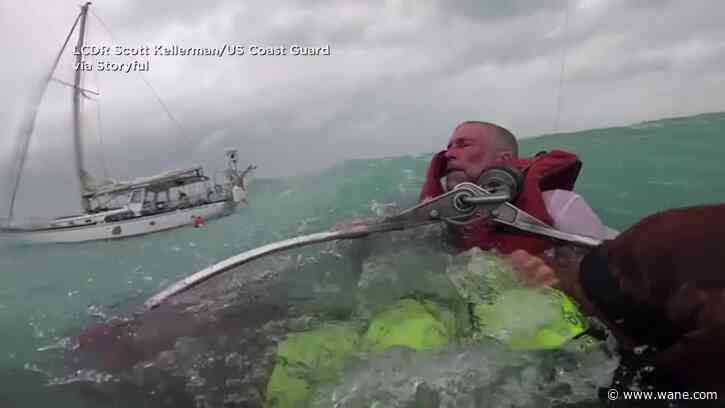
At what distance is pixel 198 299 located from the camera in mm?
2217

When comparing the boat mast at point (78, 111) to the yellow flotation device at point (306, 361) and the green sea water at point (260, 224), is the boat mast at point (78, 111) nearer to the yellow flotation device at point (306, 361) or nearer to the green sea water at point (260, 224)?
the green sea water at point (260, 224)

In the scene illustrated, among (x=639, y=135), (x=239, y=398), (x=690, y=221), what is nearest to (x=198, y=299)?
(x=239, y=398)

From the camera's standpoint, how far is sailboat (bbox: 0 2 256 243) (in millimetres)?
2305

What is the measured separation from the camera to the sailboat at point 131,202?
2.30 metres

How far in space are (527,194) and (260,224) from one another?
4.62 feet

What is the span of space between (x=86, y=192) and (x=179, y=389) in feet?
3.74

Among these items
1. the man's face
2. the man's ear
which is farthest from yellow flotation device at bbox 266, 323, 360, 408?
the man's ear

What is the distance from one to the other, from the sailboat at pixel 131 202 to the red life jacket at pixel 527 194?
880 mm

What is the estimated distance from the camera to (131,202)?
8.95 ft

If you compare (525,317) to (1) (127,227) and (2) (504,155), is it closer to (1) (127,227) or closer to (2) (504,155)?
(2) (504,155)

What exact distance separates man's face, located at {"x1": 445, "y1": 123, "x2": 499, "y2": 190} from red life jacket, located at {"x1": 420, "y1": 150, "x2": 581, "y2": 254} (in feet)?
0.25

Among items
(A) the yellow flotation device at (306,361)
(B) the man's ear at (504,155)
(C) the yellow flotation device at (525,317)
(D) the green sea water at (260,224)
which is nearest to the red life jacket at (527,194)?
(B) the man's ear at (504,155)

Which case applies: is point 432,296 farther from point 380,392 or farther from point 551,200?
point 551,200

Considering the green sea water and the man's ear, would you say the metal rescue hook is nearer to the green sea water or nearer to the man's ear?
the green sea water
